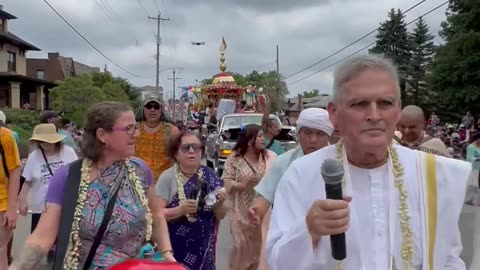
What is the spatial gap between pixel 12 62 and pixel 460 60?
133ft

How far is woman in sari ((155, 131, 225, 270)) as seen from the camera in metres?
5.10

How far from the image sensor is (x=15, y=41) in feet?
193

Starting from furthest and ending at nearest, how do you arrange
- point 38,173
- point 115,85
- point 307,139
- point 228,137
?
point 115,85 < point 228,137 < point 38,173 < point 307,139

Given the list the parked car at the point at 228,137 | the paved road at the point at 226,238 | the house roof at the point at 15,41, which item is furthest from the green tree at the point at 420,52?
the paved road at the point at 226,238

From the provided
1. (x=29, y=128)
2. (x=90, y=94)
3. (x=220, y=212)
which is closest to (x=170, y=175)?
(x=220, y=212)

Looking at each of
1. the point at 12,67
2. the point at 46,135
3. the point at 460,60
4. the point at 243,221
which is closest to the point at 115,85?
the point at 12,67

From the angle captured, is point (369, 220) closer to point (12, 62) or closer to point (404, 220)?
point (404, 220)

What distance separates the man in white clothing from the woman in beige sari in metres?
3.38

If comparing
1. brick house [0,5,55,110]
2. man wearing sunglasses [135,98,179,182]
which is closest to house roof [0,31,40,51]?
brick house [0,5,55,110]

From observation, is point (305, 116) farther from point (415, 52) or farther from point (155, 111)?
point (415, 52)

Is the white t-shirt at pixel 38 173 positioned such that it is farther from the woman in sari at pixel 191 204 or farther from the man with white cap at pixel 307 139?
the man with white cap at pixel 307 139

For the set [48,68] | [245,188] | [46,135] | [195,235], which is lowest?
[195,235]

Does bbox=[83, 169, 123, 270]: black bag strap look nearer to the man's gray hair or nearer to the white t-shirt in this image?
the man's gray hair

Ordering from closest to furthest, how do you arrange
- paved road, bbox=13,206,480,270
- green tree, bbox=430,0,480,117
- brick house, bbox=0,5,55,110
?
paved road, bbox=13,206,480,270 → green tree, bbox=430,0,480,117 → brick house, bbox=0,5,55,110
